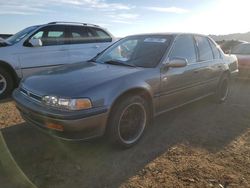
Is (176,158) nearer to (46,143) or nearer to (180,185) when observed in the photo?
(180,185)

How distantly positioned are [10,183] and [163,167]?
179 cm

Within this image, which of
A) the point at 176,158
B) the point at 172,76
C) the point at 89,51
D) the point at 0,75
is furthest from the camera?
the point at 89,51

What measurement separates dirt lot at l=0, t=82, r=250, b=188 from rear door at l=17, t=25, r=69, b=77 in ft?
6.74

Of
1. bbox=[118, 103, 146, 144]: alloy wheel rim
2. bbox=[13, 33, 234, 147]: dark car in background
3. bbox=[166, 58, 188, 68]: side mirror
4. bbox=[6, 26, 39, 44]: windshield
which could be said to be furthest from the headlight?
bbox=[6, 26, 39, 44]: windshield

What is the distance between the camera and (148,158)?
12.1 ft

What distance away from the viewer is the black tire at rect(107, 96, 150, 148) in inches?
141

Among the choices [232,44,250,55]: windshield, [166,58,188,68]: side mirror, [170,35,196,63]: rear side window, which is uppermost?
[170,35,196,63]: rear side window

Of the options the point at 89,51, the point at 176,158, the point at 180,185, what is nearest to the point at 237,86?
the point at 89,51

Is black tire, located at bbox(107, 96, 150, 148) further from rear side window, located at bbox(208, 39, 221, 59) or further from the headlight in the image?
rear side window, located at bbox(208, 39, 221, 59)

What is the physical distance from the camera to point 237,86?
351 inches

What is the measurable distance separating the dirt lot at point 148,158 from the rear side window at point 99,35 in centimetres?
408

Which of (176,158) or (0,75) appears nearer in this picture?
(176,158)

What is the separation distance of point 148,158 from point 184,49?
219 cm

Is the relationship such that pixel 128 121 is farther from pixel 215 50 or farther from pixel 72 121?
pixel 215 50
